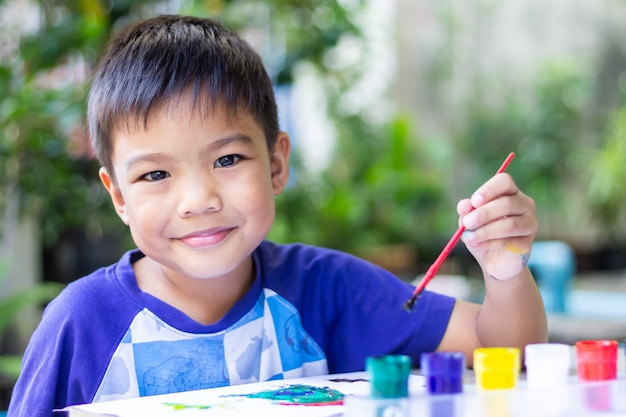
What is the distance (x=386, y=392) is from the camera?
70 cm

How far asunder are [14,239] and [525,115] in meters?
6.06

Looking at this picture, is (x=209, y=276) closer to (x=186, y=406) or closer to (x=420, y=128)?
(x=186, y=406)

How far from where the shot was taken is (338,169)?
26.1 ft

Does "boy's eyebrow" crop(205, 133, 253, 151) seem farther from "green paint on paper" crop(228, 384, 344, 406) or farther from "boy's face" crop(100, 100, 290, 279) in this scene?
"green paint on paper" crop(228, 384, 344, 406)

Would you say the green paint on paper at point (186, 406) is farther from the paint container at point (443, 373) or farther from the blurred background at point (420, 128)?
the blurred background at point (420, 128)

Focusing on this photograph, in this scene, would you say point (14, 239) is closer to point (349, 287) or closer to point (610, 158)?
point (349, 287)

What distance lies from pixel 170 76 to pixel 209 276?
0.27 m

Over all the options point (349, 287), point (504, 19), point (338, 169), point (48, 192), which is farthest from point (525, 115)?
point (349, 287)

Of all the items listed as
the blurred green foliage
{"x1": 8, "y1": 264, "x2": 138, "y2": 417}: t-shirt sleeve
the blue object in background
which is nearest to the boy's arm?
{"x1": 8, "y1": 264, "x2": 138, "y2": 417}: t-shirt sleeve

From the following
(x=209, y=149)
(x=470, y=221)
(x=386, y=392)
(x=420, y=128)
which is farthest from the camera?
(x=420, y=128)

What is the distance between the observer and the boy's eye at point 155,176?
1.09m

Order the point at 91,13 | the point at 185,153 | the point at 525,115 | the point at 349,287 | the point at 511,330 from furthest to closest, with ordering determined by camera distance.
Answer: the point at 525,115 → the point at 91,13 → the point at 349,287 → the point at 511,330 → the point at 185,153

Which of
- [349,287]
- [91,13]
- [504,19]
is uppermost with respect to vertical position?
[504,19]

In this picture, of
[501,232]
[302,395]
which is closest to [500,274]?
[501,232]
